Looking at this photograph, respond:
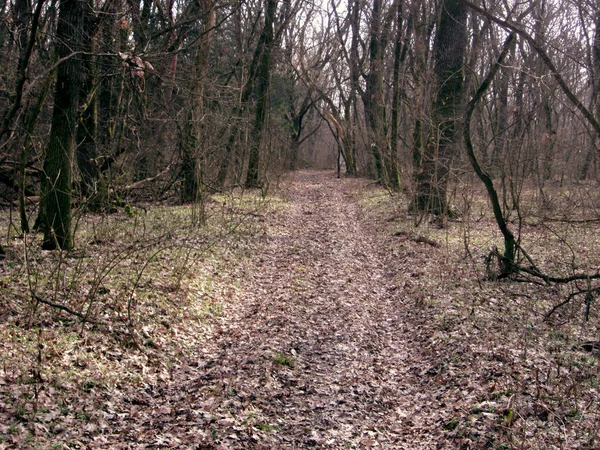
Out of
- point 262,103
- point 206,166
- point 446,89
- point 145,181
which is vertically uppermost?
point 262,103

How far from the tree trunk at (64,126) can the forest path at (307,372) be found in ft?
11.5

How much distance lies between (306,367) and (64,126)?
20.0ft

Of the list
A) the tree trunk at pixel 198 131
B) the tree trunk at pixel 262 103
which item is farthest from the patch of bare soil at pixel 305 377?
the tree trunk at pixel 262 103

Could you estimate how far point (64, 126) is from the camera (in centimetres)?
904

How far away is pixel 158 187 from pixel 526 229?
12058mm

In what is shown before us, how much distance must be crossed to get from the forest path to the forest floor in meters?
0.02

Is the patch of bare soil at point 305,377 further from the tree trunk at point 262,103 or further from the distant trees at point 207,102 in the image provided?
the tree trunk at point 262,103

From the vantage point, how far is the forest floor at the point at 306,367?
4.73 meters

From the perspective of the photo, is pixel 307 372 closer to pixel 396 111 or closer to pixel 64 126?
pixel 64 126

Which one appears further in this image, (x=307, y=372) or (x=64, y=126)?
(x=64, y=126)

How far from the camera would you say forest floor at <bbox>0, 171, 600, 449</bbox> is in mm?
4734

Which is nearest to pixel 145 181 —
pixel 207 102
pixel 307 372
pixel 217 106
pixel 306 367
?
pixel 207 102

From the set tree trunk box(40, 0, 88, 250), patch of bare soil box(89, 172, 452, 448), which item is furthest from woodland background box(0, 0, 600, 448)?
patch of bare soil box(89, 172, 452, 448)

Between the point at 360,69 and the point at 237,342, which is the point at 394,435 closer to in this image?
the point at 237,342
